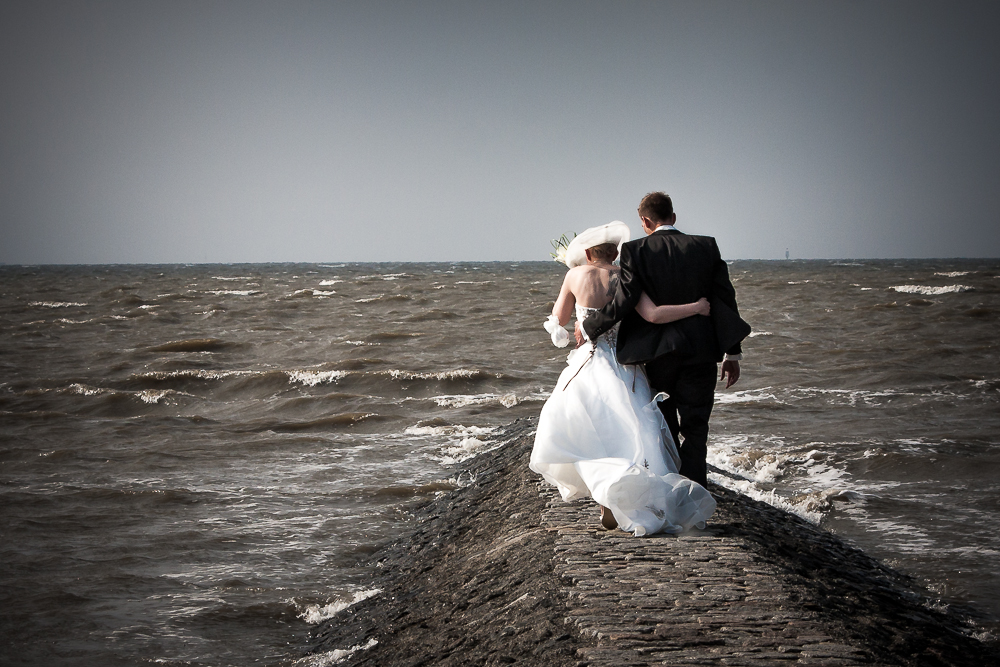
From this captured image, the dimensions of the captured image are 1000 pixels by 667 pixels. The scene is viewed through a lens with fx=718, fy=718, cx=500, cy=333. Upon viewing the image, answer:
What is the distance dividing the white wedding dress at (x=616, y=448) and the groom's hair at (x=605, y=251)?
357 millimetres

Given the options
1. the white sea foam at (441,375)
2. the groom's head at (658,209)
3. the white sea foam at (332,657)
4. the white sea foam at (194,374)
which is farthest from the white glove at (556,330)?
the white sea foam at (194,374)

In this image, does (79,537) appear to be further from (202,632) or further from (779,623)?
(779,623)

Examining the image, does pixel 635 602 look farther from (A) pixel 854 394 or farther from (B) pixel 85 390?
(B) pixel 85 390

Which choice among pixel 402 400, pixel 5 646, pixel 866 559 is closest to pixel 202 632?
pixel 5 646

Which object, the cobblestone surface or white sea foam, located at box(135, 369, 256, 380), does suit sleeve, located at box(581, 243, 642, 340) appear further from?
white sea foam, located at box(135, 369, 256, 380)

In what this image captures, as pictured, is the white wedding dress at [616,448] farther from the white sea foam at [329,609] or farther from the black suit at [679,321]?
the white sea foam at [329,609]

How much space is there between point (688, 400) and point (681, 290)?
0.71m

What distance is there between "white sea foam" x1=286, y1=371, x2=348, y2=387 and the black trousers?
1217cm

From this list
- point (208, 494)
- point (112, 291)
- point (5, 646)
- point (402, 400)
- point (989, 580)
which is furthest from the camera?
point (112, 291)

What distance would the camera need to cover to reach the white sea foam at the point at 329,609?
211 inches

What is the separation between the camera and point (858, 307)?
3184 centimetres

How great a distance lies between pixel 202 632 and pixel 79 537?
2.79m

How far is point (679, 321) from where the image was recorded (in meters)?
4.38

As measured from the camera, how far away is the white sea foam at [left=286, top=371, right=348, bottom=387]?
1590 cm
